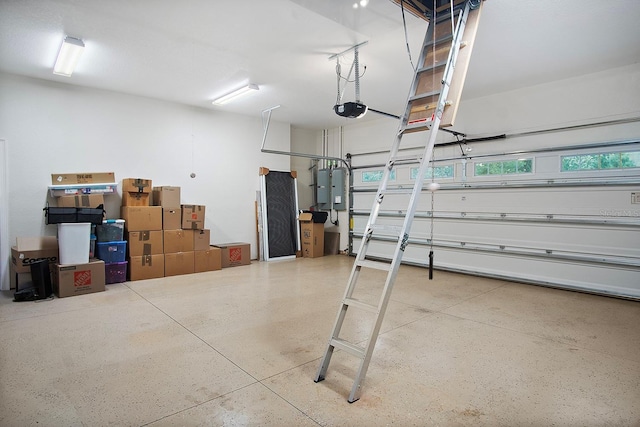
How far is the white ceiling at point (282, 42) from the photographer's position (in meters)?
3.11

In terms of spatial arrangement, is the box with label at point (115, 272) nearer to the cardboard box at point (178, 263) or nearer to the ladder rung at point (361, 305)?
the cardboard box at point (178, 263)

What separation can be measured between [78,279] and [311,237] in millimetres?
4239

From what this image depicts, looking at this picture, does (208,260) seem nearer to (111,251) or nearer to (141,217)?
(141,217)

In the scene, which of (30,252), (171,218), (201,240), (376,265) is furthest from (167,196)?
(376,265)

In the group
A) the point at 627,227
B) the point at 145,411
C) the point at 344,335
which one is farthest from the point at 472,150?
the point at 145,411

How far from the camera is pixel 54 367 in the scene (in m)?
2.46

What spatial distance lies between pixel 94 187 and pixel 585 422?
5.97m

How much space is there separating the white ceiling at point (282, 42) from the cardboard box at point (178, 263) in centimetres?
266

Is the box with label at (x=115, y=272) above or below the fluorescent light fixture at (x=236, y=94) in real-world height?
below

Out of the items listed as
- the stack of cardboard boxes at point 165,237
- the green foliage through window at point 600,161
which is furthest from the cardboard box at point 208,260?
the green foliage through window at point 600,161

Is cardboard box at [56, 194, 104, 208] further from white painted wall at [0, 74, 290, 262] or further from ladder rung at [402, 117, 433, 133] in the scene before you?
ladder rung at [402, 117, 433, 133]

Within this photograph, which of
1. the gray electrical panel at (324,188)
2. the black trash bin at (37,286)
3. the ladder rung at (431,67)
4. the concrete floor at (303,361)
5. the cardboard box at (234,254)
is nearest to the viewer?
the concrete floor at (303,361)

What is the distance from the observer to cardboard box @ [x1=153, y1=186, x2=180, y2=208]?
17.9 ft

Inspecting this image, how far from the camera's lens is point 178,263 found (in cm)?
555
